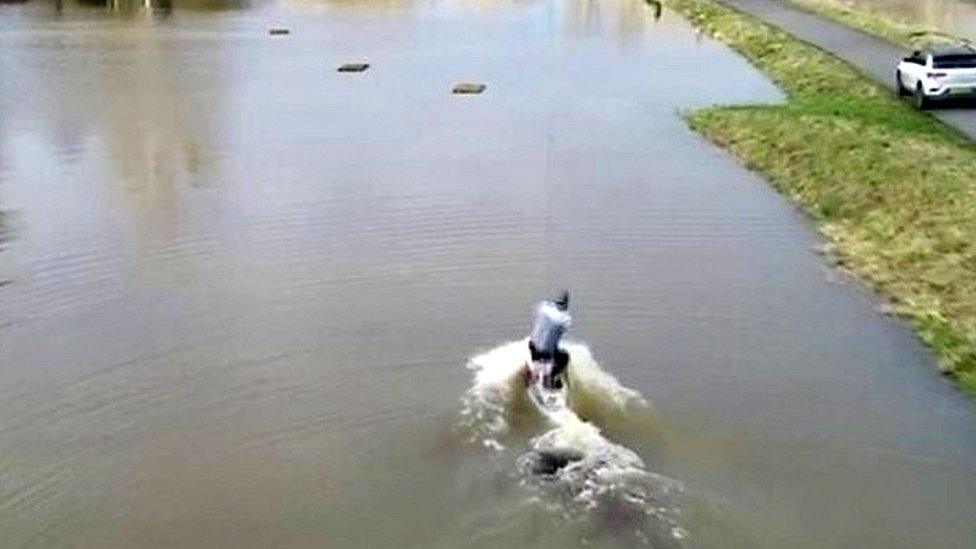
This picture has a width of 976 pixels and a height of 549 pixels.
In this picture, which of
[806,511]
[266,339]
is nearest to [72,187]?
[266,339]

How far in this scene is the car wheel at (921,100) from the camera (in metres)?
32.4

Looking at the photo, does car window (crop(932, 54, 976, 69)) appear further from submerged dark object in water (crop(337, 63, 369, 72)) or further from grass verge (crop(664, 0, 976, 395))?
submerged dark object in water (crop(337, 63, 369, 72))

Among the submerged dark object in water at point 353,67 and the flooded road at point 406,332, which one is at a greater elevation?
the flooded road at point 406,332

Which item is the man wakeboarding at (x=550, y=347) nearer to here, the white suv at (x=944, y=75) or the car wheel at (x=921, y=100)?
the white suv at (x=944, y=75)

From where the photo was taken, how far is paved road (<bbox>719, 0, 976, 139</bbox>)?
106ft

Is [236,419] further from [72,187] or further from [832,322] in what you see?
[72,187]

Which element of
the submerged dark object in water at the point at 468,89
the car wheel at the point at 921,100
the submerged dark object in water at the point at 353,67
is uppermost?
the car wheel at the point at 921,100

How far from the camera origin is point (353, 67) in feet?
136

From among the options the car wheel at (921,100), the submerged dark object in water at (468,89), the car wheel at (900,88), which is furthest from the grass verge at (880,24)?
the submerged dark object in water at (468,89)

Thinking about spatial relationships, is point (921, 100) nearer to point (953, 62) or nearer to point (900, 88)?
point (953, 62)

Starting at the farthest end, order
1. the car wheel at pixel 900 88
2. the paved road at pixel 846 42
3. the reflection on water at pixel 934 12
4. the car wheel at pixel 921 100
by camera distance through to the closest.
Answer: the reflection on water at pixel 934 12, the car wheel at pixel 900 88, the car wheel at pixel 921 100, the paved road at pixel 846 42

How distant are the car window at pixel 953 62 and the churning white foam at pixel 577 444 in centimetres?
1813

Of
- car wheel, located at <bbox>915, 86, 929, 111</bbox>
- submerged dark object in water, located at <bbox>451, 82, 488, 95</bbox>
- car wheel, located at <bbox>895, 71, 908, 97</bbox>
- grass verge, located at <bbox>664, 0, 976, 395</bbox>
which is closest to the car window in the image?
car wheel, located at <bbox>915, 86, 929, 111</bbox>

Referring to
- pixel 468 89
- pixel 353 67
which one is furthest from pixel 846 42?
pixel 353 67
